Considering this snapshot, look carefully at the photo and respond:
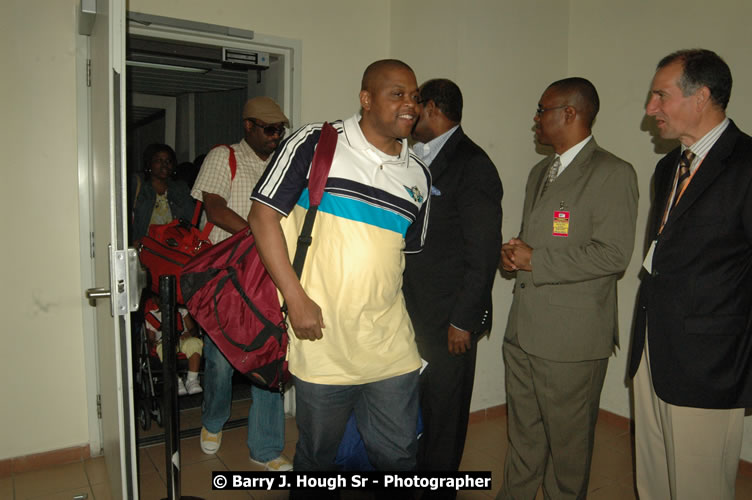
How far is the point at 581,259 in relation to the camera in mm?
2215

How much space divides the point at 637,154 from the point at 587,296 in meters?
1.58

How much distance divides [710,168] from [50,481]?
3.36 meters

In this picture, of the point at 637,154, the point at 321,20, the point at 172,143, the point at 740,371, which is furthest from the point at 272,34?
the point at 172,143

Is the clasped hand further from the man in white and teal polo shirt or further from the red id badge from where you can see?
the man in white and teal polo shirt

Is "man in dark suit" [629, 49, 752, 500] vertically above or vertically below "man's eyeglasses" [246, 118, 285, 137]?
below

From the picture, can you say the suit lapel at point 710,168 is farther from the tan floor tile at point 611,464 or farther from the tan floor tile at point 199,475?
the tan floor tile at point 199,475

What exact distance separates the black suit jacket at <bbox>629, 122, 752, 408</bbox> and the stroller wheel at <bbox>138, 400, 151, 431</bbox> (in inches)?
114

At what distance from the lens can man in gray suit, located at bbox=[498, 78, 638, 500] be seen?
2.22 meters

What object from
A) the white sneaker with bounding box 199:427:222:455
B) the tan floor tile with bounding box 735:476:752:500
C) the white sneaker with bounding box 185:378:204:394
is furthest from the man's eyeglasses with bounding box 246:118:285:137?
the tan floor tile with bounding box 735:476:752:500

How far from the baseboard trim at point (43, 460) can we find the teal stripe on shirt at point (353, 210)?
2.25 meters

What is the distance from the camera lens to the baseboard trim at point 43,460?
2.90 metres

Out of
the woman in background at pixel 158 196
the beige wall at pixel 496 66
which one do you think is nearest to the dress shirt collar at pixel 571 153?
the beige wall at pixel 496 66

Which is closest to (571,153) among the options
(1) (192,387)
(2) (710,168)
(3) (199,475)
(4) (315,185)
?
(2) (710,168)

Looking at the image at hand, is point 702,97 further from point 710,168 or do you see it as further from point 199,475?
point 199,475
